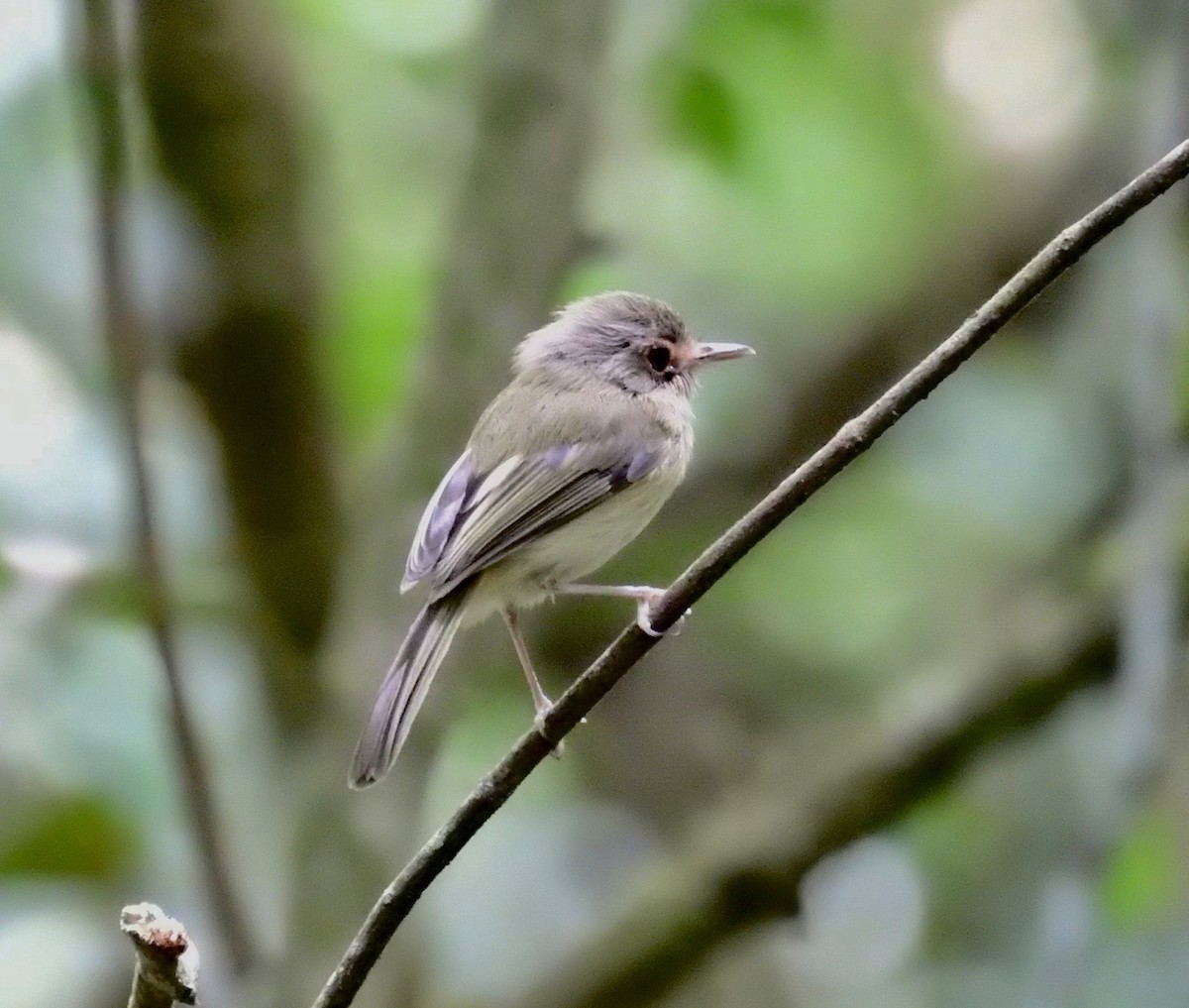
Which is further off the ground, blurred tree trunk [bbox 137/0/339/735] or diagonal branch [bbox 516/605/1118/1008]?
blurred tree trunk [bbox 137/0/339/735]

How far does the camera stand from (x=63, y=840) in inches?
159

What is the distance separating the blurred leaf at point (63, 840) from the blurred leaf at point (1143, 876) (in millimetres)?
2435

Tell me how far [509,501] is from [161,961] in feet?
5.02

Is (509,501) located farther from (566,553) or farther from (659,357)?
(659,357)

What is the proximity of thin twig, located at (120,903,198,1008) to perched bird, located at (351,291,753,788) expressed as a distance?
2.79 feet

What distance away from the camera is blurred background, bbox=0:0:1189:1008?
13.2 ft

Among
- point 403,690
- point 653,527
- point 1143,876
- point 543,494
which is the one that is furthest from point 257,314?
point 1143,876

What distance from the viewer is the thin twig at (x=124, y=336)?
3.20 meters

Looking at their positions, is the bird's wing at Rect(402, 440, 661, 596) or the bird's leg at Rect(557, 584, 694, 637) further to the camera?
the bird's wing at Rect(402, 440, 661, 596)

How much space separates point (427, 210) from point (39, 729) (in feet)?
7.79

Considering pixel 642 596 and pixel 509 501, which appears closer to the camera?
pixel 642 596

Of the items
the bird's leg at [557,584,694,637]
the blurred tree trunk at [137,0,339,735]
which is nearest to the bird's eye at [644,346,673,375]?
the bird's leg at [557,584,694,637]

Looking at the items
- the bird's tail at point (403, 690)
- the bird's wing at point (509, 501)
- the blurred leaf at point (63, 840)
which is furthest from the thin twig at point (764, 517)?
the blurred leaf at point (63, 840)

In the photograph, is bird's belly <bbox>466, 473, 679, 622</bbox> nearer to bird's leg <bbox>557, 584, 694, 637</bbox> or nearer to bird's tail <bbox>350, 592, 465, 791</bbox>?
bird's leg <bbox>557, 584, 694, 637</bbox>
